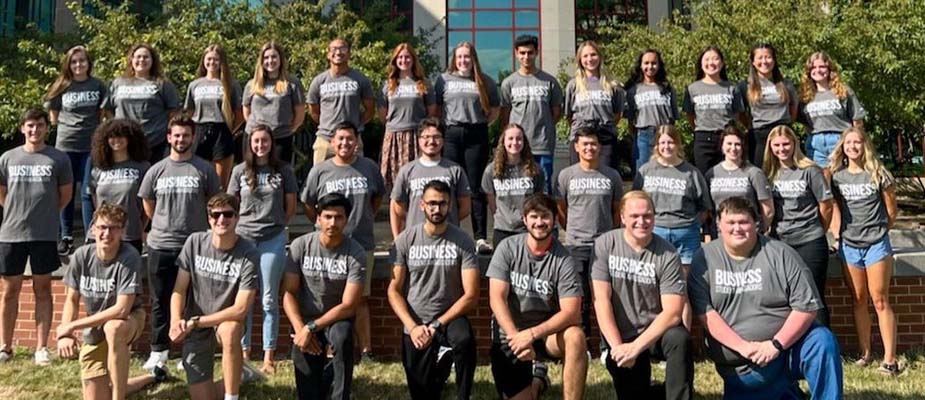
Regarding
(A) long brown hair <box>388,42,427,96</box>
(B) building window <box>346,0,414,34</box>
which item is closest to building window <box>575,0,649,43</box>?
(B) building window <box>346,0,414,34</box>

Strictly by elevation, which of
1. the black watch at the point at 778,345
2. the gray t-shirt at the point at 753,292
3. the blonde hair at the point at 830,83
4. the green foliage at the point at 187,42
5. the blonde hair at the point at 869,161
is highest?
the green foliage at the point at 187,42

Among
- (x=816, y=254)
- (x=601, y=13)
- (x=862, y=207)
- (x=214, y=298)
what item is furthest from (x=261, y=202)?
(x=601, y=13)

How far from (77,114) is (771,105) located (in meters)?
6.95

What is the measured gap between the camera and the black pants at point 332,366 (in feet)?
15.0

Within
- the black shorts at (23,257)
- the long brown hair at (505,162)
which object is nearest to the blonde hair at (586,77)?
the long brown hair at (505,162)

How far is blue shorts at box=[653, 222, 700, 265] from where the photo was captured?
5.64m

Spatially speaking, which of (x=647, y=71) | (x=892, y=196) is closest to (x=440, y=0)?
(x=647, y=71)

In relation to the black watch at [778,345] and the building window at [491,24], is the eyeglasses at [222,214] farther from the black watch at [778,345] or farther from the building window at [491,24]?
the building window at [491,24]

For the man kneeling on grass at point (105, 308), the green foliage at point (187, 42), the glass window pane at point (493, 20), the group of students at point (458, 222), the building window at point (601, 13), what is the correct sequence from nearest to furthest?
the group of students at point (458, 222) → the man kneeling on grass at point (105, 308) → the green foliage at point (187, 42) → the glass window pane at point (493, 20) → the building window at point (601, 13)

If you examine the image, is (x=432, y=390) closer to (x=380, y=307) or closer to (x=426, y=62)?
(x=380, y=307)

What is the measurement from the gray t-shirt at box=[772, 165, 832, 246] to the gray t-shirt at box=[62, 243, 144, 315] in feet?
16.7

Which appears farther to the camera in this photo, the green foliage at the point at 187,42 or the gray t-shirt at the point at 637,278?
the green foliage at the point at 187,42

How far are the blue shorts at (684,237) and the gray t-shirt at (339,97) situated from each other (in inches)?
121

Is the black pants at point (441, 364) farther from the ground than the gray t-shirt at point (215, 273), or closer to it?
closer to it
